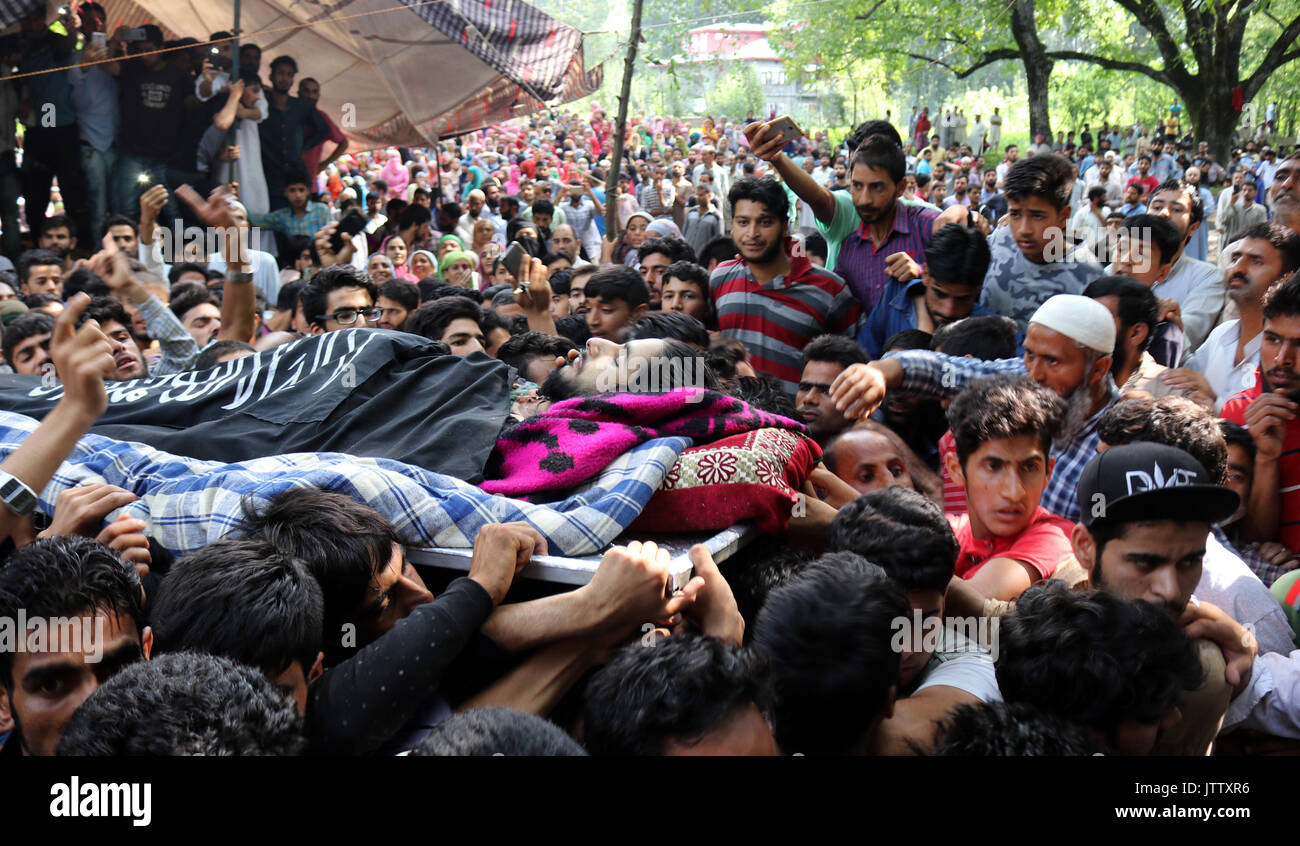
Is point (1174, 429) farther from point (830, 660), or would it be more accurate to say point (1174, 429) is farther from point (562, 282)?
point (562, 282)

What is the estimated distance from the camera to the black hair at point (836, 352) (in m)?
3.71

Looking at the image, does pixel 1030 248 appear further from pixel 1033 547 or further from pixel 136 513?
pixel 136 513

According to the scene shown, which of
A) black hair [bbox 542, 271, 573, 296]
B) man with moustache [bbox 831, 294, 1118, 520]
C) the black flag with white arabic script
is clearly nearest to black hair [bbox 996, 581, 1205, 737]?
man with moustache [bbox 831, 294, 1118, 520]

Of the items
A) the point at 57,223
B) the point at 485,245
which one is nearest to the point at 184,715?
the point at 57,223

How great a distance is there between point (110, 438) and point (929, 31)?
19.4m

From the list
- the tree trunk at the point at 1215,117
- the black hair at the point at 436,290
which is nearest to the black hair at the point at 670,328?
the black hair at the point at 436,290

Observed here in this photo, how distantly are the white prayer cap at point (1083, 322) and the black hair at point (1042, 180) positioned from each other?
3.75ft

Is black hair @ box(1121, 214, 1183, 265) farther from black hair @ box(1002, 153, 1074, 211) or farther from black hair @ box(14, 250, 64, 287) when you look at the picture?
black hair @ box(14, 250, 64, 287)

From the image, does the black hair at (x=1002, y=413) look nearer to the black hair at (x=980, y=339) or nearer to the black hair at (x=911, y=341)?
the black hair at (x=980, y=339)

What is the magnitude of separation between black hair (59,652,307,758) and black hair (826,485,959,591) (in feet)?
4.12

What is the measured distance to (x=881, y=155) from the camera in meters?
4.53

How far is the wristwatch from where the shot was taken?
216 cm
